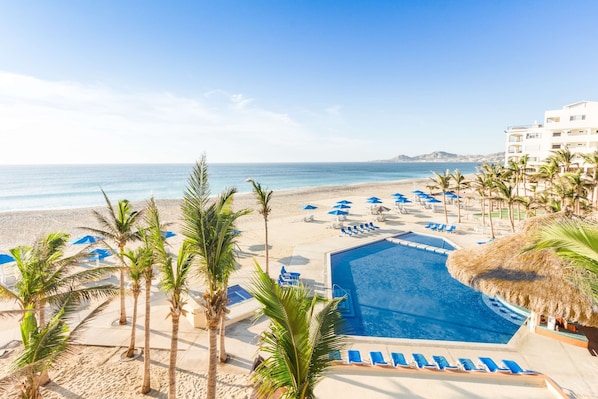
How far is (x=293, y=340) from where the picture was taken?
4324mm

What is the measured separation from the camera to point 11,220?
35.6 meters

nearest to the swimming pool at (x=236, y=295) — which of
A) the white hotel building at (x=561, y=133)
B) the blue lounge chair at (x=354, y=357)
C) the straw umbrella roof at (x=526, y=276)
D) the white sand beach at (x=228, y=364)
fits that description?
the white sand beach at (x=228, y=364)

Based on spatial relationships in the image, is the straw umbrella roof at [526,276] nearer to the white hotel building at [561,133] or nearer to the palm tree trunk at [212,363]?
the palm tree trunk at [212,363]

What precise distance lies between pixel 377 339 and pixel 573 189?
18.2m

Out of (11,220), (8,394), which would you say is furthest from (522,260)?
(11,220)

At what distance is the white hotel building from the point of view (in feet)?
140

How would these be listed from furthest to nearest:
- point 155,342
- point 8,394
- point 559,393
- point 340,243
Result: point 340,243 → point 155,342 → point 8,394 → point 559,393

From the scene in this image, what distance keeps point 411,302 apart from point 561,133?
49830mm

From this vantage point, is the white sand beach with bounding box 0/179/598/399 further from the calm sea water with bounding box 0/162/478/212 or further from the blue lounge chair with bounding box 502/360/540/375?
the calm sea water with bounding box 0/162/478/212

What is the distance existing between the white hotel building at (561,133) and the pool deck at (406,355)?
132 feet

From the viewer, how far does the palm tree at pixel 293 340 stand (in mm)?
4309

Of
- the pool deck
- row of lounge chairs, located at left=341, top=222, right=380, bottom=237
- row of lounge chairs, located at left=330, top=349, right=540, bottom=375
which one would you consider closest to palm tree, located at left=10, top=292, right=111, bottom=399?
the pool deck

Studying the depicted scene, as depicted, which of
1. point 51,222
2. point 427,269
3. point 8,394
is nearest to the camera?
point 8,394

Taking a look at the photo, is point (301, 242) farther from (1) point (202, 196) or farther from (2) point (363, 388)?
(1) point (202, 196)
